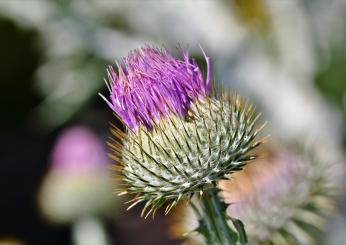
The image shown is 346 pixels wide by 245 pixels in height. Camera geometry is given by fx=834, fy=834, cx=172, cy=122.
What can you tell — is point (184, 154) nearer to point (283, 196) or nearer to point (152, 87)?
point (152, 87)

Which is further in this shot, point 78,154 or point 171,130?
point 78,154

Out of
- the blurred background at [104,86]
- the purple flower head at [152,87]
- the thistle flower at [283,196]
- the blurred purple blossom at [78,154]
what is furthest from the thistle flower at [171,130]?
the blurred purple blossom at [78,154]

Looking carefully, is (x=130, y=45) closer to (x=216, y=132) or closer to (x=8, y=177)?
(x=8, y=177)

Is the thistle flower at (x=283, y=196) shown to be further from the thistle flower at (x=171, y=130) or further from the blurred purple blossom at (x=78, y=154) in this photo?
the blurred purple blossom at (x=78, y=154)

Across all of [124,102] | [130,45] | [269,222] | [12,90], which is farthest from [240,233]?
[12,90]

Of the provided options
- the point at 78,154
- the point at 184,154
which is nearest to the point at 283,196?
the point at 184,154
